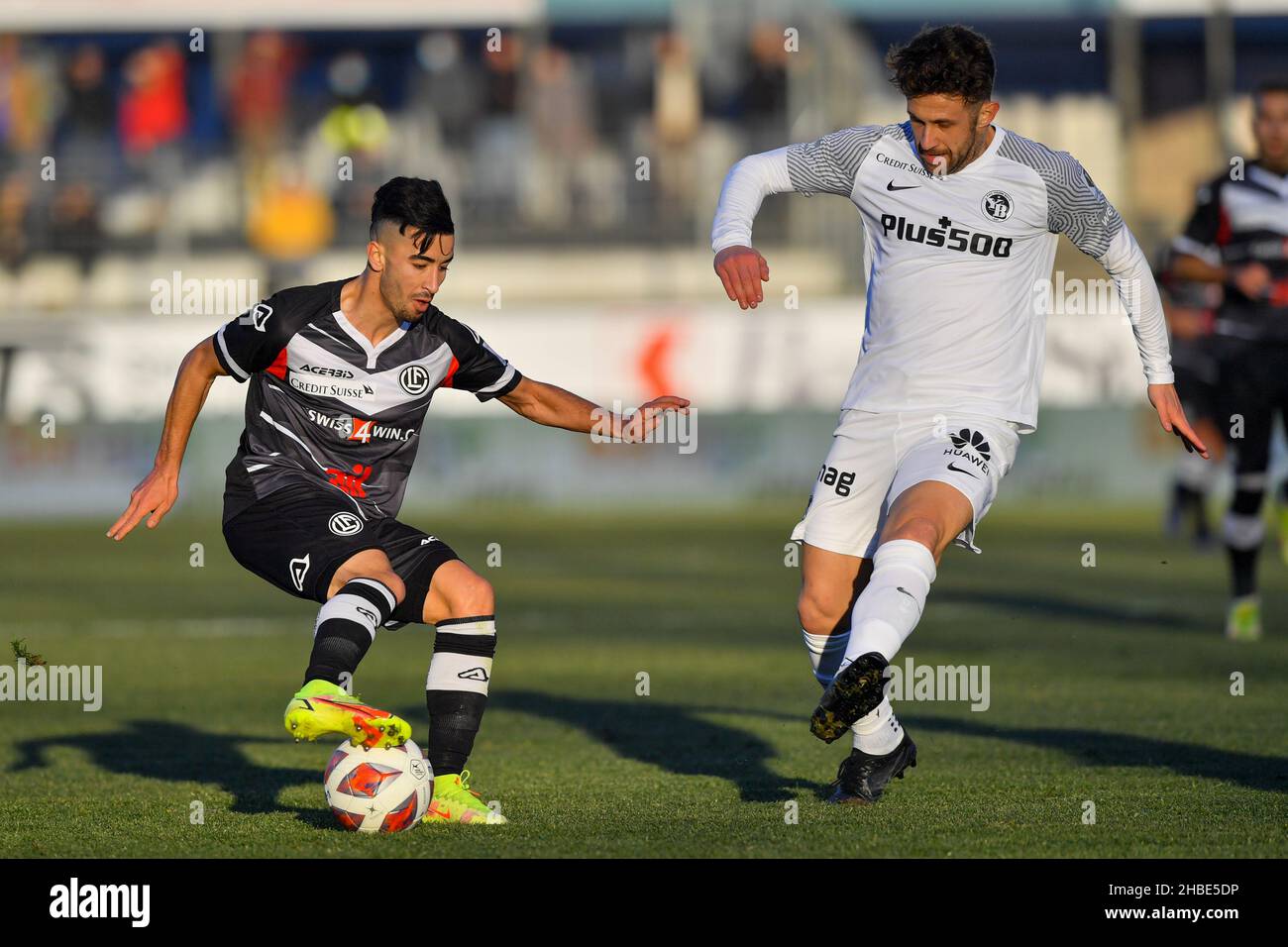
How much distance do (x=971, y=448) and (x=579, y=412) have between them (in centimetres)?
130

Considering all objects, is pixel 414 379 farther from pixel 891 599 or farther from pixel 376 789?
pixel 891 599

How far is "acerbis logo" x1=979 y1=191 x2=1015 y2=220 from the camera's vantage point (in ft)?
19.1

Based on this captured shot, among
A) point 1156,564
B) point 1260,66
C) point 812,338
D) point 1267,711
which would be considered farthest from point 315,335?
point 1260,66

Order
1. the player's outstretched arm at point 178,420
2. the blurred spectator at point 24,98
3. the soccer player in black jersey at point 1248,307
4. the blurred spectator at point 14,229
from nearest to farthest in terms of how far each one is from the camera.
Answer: the player's outstretched arm at point 178,420
the soccer player in black jersey at point 1248,307
the blurred spectator at point 14,229
the blurred spectator at point 24,98

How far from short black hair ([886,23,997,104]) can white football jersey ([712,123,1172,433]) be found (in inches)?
14.5

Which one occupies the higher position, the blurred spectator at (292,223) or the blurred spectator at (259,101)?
the blurred spectator at (259,101)

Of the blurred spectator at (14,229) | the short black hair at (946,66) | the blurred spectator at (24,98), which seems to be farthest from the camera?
the blurred spectator at (24,98)

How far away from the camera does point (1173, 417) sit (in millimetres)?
6008

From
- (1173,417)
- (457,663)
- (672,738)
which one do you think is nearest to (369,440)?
(457,663)

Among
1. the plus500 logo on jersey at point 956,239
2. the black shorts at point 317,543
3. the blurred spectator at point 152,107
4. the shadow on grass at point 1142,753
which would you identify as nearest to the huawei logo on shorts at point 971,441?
the plus500 logo on jersey at point 956,239

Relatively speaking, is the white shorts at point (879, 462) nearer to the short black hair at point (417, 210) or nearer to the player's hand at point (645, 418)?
the player's hand at point (645, 418)

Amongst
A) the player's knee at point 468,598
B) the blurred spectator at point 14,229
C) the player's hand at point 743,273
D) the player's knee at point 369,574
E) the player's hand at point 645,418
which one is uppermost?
the blurred spectator at point 14,229

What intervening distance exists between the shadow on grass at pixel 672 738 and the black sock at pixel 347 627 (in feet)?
4.35

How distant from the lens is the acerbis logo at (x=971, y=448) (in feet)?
18.8
